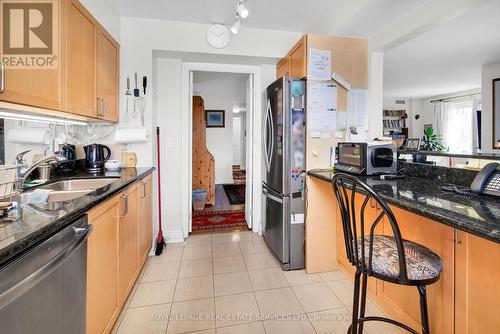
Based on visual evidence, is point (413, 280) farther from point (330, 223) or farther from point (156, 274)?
point (156, 274)

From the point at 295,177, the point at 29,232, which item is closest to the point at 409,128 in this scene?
the point at 295,177

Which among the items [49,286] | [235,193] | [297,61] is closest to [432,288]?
[49,286]

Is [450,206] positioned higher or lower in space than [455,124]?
lower

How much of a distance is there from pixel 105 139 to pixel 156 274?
4.72ft

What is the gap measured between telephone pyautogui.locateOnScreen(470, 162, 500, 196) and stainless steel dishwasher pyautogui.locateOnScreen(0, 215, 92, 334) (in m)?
1.79

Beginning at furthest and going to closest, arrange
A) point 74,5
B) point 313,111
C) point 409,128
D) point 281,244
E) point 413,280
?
point 409,128, point 281,244, point 313,111, point 74,5, point 413,280

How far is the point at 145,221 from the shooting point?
2.29 meters

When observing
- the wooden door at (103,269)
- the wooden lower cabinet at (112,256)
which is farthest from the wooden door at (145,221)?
the wooden door at (103,269)

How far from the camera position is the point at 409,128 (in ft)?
26.8

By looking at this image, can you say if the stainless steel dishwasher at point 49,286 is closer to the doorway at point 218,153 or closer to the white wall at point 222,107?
the doorway at point 218,153

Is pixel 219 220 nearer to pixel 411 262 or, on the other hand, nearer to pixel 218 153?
pixel 411 262

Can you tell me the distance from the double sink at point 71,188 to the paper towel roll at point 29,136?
1.16ft

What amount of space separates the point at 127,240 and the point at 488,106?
587 cm

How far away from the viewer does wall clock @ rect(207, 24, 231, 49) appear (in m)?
2.65
